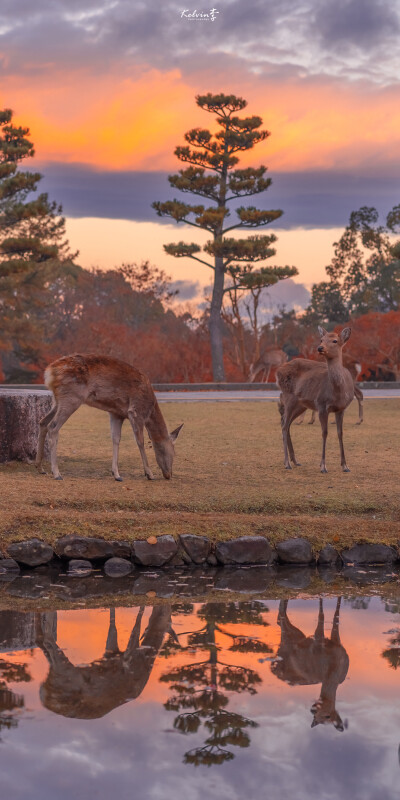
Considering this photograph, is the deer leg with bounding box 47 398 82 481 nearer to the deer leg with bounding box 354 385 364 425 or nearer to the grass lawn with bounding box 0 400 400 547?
the grass lawn with bounding box 0 400 400 547

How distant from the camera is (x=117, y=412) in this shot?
11414 mm

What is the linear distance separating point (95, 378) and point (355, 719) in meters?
7.10

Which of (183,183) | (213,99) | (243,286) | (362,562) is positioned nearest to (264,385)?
(243,286)

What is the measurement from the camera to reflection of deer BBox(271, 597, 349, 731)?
480 cm

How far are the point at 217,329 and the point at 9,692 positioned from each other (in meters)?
38.5

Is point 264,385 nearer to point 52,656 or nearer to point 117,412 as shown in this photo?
point 117,412

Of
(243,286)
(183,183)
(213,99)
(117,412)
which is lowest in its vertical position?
(117,412)

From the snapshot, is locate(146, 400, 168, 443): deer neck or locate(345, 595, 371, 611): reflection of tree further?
locate(146, 400, 168, 443): deer neck

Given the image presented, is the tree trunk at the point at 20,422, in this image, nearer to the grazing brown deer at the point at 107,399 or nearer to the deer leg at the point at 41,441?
the deer leg at the point at 41,441

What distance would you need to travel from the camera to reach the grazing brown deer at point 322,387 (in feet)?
38.8

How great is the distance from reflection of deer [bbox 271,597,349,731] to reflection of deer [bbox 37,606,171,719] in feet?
2.75

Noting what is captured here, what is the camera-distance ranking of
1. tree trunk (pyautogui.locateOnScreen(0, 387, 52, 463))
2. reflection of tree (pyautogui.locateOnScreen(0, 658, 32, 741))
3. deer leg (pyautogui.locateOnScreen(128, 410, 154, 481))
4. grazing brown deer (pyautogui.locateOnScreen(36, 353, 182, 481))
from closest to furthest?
reflection of tree (pyautogui.locateOnScreen(0, 658, 32, 741)) < grazing brown deer (pyautogui.locateOnScreen(36, 353, 182, 481)) < deer leg (pyautogui.locateOnScreen(128, 410, 154, 481)) < tree trunk (pyautogui.locateOnScreen(0, 387, 52, 463))

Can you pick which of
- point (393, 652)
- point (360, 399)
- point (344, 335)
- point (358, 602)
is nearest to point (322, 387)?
point (344, 335)

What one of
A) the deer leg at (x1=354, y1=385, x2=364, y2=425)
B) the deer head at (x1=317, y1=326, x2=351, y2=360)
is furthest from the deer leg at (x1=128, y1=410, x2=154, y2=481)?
the deer leg at (x1=354, y1=385, x2=364, y2=425)
